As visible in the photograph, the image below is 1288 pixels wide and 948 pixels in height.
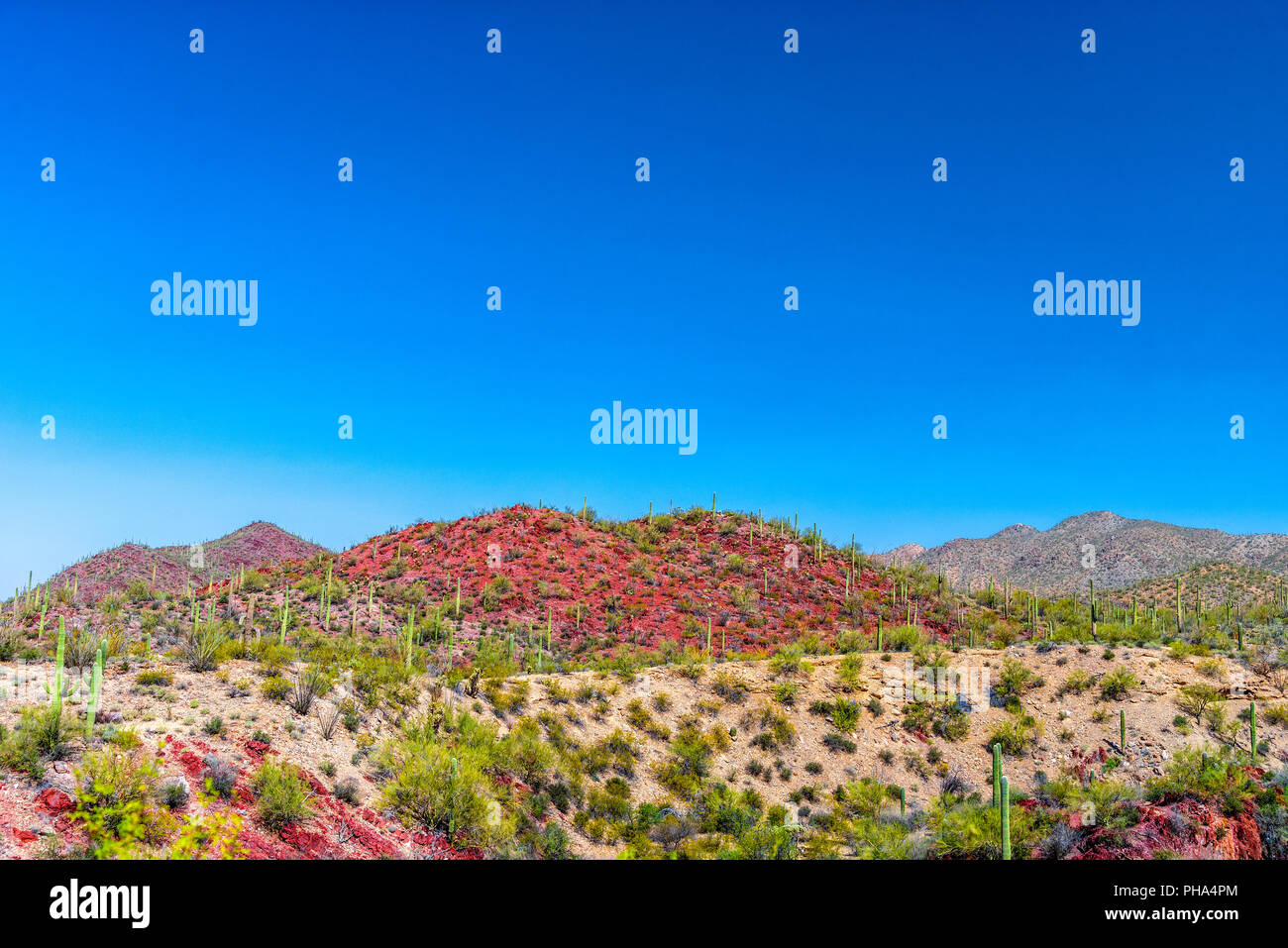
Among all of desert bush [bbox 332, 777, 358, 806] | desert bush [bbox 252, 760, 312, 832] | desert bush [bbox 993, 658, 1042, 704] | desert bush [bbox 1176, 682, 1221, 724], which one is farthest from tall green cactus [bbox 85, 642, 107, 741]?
desert bush [bbox 1176, 682, 1221, 724]

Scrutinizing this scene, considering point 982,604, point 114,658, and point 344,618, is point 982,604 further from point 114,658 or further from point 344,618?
point 114,658

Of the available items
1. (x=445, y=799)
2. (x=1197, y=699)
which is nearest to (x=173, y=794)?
(x=445, y=799)

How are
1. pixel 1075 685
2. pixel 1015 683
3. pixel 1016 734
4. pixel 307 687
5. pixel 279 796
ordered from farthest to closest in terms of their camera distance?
pixel 1015 683 → pixel 1075 685 → pixel 1016 734 → pixel 307 687 → pixel 279 796

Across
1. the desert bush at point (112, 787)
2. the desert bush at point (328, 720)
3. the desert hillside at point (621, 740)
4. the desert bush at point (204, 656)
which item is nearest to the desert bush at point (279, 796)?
the desert hillside at point (621, 740)


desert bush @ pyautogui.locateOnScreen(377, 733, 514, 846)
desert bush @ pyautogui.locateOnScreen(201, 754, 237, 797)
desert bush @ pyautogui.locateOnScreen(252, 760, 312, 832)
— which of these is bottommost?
desert bush @ pyautogui.locateOnScreen(377, 733, 514, 846)

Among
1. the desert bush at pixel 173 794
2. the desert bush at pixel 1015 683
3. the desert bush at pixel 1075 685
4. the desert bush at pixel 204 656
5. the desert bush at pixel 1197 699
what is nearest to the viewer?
the desert bush at pixel 173 794

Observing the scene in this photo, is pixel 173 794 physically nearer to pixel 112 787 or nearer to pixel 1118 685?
pixel 112 787

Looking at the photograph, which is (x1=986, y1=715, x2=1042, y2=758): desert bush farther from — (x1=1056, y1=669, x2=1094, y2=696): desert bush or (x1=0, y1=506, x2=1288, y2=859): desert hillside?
(x1=1056, y1=669, x2=1094, y2=696): desert bush

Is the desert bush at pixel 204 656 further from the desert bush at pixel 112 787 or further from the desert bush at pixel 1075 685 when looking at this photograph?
the desert bush at pixel 1075 685

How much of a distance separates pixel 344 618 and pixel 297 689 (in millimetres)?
22704

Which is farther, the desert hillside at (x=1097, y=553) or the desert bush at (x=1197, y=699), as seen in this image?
the desert hillside at (x=1097, y=553)

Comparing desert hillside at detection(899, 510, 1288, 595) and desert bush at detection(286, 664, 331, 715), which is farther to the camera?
desert hillside at detection(899, 510, 1288, 595)

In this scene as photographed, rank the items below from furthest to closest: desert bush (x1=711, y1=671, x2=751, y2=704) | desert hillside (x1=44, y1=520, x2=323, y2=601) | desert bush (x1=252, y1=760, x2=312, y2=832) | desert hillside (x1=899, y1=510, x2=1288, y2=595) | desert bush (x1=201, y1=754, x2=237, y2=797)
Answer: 1. desert hillside (x1=899, y1=510, x2=1288, y2=595)
2. desert hillside (x1=44, y1=520, x2=323, y2=601)
3. desert bush (x1=711, y1=671, x2=751, y2=704)
4. desert bush (x1=201, y1=754, x2=237, y2=797)
5. desert bush (x1=252, y1=760, x2=312, y2=832)
